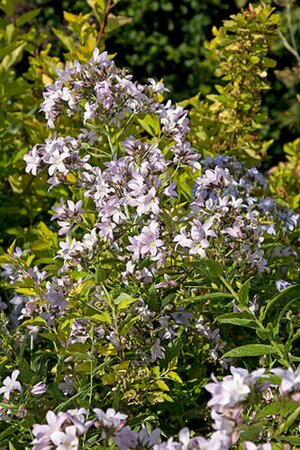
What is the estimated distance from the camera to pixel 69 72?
76.6 inches

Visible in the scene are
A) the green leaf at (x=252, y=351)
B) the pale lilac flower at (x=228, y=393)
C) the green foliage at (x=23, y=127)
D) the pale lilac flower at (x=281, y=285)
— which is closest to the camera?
the pale lilac flower at (x=228, y=393)

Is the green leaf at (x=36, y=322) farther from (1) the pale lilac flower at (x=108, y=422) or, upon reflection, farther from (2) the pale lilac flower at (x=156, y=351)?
(1) the pale lilac flower at (x=108, y=422)

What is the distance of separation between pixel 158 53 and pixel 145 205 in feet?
14.0

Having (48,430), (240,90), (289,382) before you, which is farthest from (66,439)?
(240,90)

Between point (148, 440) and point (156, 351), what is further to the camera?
point (156, 351)

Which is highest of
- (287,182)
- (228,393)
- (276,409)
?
(228,393)

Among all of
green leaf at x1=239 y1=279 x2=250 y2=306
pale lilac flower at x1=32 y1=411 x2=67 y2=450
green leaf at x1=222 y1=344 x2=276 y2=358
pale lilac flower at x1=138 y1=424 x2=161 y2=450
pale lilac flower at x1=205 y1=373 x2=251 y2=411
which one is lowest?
green leaf at x1=222 y1=344 x2=276 y2=358

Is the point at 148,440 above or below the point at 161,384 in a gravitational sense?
above

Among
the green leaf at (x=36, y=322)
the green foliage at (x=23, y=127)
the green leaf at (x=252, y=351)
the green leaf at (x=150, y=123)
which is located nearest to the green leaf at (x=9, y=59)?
the green foliage at (x=23, y=127)

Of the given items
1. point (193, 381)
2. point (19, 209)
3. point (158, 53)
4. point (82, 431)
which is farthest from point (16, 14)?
point (82, 431)

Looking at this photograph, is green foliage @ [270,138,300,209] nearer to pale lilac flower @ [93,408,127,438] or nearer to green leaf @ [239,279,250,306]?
green leaf @ [239,279,250,306]

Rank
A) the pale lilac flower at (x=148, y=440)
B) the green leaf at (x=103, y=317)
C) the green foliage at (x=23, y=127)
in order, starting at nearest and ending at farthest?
1. the pale lilac flower at (x=148, y=440)
2. the green leaf at (x=103, y=317)
3. the green foliage at (x=23, y=127)

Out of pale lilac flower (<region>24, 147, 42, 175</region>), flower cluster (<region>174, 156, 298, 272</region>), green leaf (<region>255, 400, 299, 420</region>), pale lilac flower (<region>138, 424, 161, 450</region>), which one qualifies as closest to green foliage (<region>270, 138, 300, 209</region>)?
flower cluster (<region>174, 156, 298, 272</region>)

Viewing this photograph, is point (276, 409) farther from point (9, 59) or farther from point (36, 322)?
point (9, 59)
